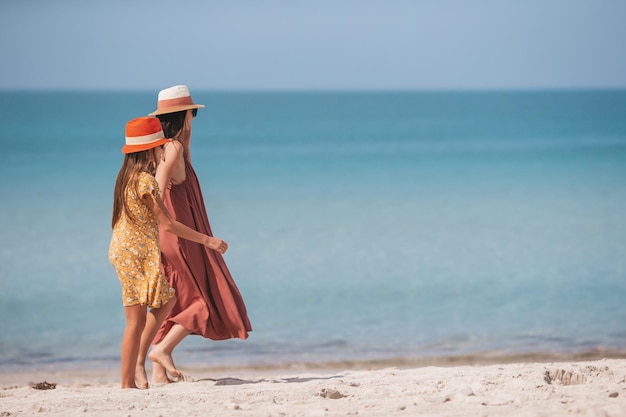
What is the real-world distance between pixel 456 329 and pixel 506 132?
41.9m

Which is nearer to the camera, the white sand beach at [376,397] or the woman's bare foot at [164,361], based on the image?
the white sand beach at [376,397]

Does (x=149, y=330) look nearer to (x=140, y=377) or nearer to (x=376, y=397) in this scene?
(x=140, y=377)

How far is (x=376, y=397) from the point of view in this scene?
15.3ft

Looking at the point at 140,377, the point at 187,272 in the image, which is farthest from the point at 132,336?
the point at 187,272

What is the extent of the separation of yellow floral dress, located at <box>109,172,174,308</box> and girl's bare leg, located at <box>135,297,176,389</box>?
0.12 metres

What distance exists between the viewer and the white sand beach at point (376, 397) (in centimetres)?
432

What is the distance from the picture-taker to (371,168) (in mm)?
28969

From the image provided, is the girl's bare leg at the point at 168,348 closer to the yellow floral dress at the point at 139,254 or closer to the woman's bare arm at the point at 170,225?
the yellow floral dress at the point at 139,254

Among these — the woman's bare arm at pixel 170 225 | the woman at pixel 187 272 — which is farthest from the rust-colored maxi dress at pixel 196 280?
the woman's bare arm at pixel 170 225

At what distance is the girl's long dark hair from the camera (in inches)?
186

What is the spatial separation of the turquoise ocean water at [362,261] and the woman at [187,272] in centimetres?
216

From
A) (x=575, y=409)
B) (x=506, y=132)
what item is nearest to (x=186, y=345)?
(x=575, y=409)

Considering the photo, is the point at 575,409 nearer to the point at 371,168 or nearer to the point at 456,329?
the point at 456,329

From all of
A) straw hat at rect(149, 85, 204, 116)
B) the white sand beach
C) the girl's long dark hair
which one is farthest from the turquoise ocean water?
the girl's long dark hair
